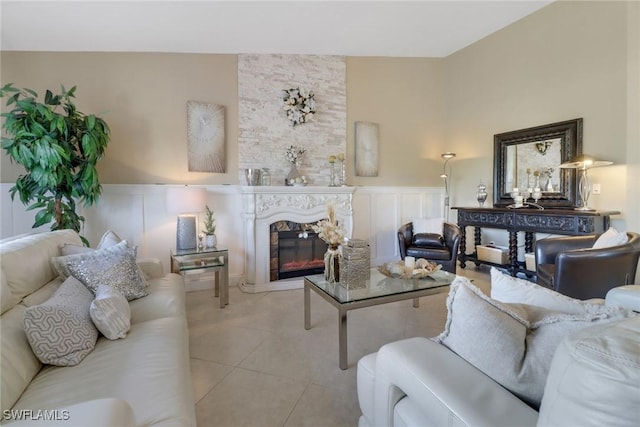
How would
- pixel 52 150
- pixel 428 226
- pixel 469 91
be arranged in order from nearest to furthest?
pixel 52 150 < pixel 428 226 < pixel 469 91

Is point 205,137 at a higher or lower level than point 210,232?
higher

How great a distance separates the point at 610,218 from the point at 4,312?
4962 millimetres

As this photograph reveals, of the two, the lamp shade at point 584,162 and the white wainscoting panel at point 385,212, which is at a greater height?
the lamp shade at point 584,162

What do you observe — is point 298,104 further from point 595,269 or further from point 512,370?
point 512,370

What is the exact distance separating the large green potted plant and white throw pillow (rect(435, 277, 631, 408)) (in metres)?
3.34

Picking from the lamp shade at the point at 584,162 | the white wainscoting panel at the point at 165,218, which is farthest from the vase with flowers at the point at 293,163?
the lamp shade at the point at 584,162

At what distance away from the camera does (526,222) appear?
11.9 ft

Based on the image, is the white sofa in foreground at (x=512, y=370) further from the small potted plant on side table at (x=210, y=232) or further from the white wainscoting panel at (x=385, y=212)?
the white wainscoting panel at (x=385, y=212)

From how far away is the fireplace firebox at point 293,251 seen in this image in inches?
151

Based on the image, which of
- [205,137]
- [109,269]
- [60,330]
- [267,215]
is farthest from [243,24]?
[60,330]

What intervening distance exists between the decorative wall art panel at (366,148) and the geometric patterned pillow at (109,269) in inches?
129

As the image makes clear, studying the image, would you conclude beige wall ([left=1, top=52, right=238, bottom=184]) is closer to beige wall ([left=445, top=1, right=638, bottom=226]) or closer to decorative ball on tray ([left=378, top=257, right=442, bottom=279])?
decorative ball on tray ([left=378, top=257, right=442, bottom=279])

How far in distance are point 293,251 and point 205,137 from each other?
1864 mm

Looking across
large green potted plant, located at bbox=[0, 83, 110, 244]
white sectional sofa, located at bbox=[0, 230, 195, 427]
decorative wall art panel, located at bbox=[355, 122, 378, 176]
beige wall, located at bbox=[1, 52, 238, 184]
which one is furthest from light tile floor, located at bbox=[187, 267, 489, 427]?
decorative wall art panel, located at bbox=[355, 122, 378, 176]
